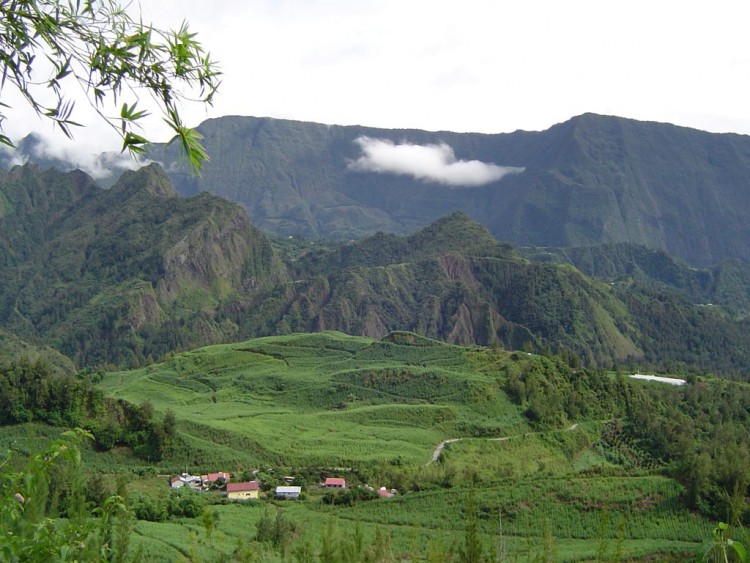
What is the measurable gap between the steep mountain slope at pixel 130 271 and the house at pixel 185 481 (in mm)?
90715

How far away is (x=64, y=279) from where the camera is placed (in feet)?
559

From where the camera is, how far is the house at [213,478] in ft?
159

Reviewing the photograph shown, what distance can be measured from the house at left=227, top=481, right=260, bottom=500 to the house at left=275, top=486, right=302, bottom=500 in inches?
54.2

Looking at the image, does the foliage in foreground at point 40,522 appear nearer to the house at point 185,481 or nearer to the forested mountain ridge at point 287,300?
the house at point 185,481

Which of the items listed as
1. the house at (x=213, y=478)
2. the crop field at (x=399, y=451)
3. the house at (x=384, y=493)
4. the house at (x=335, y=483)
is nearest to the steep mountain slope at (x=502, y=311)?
the crop field at (x=399, y=451)

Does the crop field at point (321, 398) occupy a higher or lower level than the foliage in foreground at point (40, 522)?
lower

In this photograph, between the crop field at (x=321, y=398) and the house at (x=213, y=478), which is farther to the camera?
the crop field at (x=321, y=398)

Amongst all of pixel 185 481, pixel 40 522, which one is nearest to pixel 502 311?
pixel 185 481

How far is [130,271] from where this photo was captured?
540ft

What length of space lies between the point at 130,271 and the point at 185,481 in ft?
408

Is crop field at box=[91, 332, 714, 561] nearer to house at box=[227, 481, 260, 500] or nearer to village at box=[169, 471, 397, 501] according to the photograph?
village at box=[169, 471, 397, 501]

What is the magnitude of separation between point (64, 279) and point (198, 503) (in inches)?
5752

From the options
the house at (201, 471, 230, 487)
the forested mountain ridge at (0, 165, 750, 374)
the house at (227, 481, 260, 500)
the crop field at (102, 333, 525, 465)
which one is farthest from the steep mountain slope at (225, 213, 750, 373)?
the house at (227, 481, 260, 500)

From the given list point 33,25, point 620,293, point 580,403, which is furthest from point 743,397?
point 620,293
